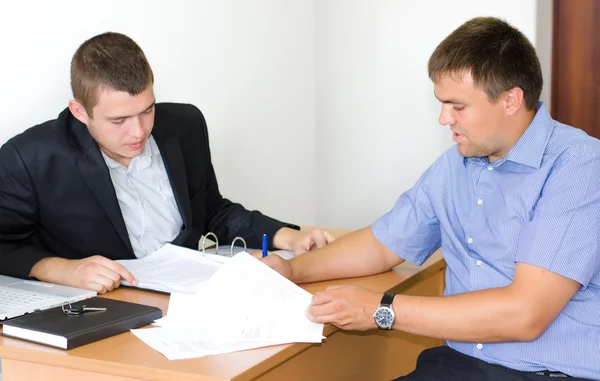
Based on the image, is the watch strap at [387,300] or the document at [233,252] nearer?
the watch strap at [387,300]

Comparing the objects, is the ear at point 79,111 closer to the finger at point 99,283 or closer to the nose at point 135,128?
the nose at point 135,128

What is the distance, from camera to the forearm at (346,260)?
205 centimetres

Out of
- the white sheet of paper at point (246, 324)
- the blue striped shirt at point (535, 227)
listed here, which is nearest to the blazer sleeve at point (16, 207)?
the white sheet of paper at point (246, 324)

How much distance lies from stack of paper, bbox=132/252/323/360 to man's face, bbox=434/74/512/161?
54 cm

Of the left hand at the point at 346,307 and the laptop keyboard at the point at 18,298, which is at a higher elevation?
the laptop keyboard at the point at 18,298

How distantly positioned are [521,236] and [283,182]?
82.7 inches

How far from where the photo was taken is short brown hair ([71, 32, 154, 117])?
2092mm

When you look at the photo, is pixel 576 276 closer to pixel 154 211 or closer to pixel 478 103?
pixel 478 103

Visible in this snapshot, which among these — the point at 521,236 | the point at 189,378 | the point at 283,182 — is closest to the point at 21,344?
the point at 189,378

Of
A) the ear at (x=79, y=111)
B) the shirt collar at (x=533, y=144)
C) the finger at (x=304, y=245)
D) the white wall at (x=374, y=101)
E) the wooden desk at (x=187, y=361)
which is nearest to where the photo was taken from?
the wooden desk at (x=187, y=361)

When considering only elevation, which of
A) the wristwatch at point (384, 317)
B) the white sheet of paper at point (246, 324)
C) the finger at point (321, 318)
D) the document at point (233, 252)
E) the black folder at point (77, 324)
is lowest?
the document at point (233, 252)

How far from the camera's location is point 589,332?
1737 mm

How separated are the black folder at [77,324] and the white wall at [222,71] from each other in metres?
0.93

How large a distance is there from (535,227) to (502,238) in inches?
5.2
